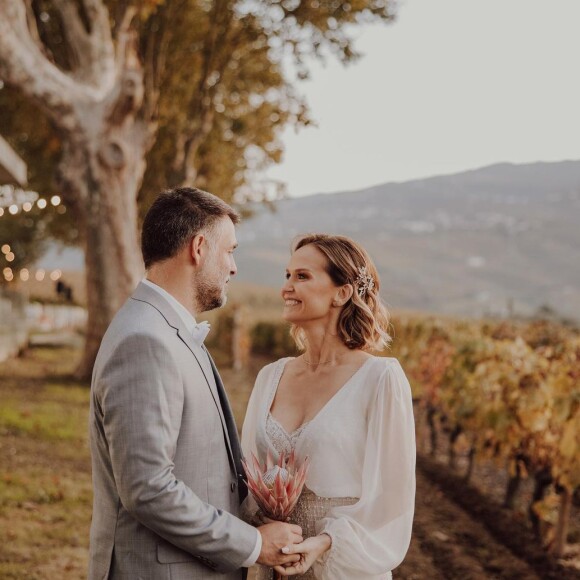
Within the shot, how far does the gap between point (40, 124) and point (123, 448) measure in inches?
652

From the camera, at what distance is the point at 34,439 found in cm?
903

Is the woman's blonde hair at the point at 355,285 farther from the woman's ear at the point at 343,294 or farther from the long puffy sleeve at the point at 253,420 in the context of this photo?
the long puffy sleeve at the point at 253,420

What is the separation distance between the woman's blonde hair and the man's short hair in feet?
2.41

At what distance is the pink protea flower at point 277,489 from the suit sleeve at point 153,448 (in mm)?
273

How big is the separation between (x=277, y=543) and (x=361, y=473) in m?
0.51

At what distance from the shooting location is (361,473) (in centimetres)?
277

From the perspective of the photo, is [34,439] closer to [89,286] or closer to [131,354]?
[89,286]

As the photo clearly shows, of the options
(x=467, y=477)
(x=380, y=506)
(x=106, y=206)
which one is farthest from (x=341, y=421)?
(x=106, y=206)

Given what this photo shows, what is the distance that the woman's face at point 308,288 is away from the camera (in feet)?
9.89

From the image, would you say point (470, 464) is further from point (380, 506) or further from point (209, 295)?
point (209, 295)

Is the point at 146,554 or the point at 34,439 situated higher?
the point at 146,554

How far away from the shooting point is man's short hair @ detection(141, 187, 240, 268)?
240 centimetres

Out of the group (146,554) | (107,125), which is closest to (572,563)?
(146,554)

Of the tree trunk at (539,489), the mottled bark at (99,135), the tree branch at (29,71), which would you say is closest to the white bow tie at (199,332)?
the tree trunk at (539,489)
